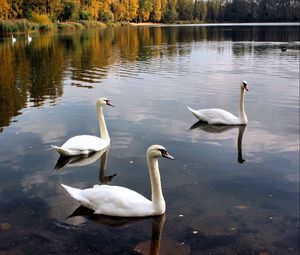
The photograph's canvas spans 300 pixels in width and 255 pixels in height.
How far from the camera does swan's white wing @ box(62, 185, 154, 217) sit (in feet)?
21.2

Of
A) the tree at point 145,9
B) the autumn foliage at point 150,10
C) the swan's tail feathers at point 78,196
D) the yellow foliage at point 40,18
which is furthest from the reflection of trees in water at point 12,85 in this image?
the tree at point 145,9

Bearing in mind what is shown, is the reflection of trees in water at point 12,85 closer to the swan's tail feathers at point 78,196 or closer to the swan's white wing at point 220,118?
the swan's white wing at point 220,118

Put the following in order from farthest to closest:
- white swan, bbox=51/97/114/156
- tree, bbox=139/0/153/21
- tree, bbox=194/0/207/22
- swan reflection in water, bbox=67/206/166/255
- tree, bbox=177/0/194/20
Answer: tree, bbox=194/0/207/22 → tree, bbox=177/0/194/20 → tree, bbox=139/0/153/21 → white swan, bbox=51/97/114/156 → swan reflection in water, bbox=67/206/166/255

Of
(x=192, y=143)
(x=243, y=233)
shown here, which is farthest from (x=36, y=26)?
(x=243, y=233)

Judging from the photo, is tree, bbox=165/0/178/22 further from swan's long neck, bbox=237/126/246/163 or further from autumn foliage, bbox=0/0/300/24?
swan's long neck, bbox=237/126/246/163

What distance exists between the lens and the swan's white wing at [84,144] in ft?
29.6

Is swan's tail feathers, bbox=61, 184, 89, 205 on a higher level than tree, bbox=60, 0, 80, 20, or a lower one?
lower

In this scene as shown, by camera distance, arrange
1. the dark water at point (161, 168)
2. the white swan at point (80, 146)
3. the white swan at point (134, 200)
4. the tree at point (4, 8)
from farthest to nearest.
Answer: the tree at point (4, 8) < the white swan at point (80, 146) < the white swan at point (134, 200) < the dark water at point (161, 168)

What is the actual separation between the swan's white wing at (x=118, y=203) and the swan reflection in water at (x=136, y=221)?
0.25ft

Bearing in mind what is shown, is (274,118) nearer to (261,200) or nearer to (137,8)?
(261,200)

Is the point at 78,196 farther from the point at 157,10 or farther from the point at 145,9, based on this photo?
the point at 157,10

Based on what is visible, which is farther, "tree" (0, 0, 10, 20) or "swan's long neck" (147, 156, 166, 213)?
"tree" (0, 0, 10, 20)

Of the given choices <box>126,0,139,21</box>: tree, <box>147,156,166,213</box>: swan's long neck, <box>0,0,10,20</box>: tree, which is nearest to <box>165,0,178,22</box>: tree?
<box>126,0,139,21</box>: tree

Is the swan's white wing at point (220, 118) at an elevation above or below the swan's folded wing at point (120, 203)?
above
